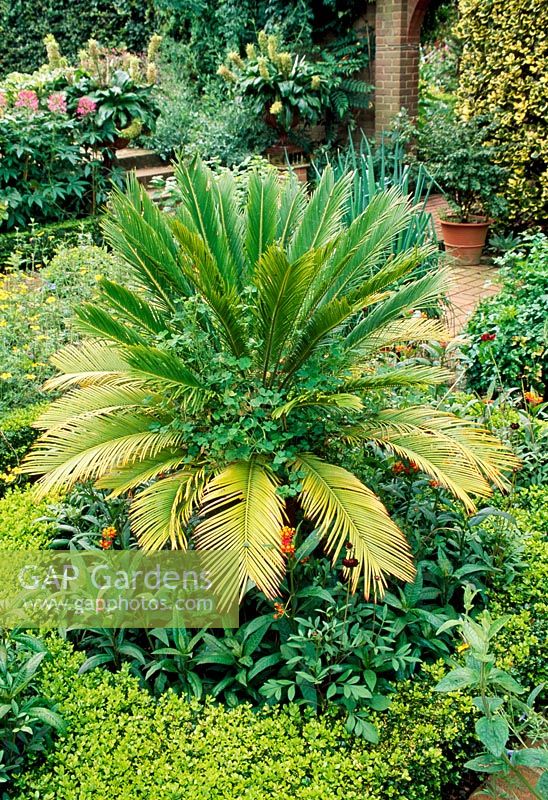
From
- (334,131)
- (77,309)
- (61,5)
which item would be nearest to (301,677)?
(77,309)

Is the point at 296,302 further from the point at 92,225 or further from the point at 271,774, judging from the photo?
the point at 92,225

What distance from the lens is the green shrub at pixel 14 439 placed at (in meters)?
3.50

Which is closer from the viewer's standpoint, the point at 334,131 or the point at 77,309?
the point at 77,309

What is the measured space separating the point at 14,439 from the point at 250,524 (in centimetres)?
174

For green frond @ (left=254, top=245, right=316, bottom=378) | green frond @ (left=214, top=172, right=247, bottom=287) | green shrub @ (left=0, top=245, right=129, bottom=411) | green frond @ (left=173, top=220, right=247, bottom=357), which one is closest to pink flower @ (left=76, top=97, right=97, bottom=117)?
green shrub @ (left=0, top=245, right=129, bottom=411)

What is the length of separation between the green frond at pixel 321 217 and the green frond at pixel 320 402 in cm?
72

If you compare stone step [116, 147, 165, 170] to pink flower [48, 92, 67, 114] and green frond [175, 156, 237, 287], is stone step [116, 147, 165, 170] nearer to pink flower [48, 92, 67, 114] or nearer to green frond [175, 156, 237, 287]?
pink flower [48, 92, 67, 114]

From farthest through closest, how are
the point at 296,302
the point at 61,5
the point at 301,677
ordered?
the point at 61,5, the point at 296,302, the point at 301,677

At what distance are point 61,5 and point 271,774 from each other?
13.4 metres

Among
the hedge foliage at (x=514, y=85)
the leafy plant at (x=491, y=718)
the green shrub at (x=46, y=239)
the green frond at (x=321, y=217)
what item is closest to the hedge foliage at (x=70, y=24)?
the green shrub at (x=46, y=239)

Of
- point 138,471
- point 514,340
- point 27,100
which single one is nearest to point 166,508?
point 138,471

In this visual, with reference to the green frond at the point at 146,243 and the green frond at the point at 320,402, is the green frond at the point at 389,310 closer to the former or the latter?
the green frond at the point at 320,402

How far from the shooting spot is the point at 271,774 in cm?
199

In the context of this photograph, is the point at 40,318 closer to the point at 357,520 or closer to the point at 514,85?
the point at 357,520
